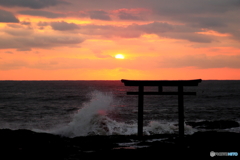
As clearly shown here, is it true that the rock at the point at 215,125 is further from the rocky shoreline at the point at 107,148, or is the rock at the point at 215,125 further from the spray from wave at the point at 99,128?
the rocky shoreline at the point at 107,148

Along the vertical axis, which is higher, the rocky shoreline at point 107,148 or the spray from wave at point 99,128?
the rocky shoreline at point 107,148

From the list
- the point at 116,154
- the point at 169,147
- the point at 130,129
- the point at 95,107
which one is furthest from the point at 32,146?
the point at 95,107

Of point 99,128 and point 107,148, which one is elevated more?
point 107,148

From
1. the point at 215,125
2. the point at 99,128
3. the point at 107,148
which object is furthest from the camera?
the point at 215,125

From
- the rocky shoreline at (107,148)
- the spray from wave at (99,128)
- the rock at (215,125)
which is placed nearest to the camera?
the rocky shoreline at (107,148)

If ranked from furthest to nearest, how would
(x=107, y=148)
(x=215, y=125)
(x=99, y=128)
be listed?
(x=215, y=125), (x=99, y=128), (x=107, y=148)

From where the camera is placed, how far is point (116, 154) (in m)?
12.5

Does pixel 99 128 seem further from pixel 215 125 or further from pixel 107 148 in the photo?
pixel 215 125

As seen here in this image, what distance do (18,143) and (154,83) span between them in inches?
307

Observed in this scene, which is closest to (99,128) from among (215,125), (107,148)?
(107,148)

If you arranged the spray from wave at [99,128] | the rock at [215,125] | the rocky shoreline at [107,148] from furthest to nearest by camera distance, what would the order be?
the rock at [215,125] → the spray from wave at [99,128] → the rocky shoreline at [107,148]

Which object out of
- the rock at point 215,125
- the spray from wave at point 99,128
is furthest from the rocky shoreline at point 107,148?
the rock at point 215,125

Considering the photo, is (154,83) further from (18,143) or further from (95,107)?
(95,107)

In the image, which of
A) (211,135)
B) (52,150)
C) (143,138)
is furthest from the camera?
(143,138)
